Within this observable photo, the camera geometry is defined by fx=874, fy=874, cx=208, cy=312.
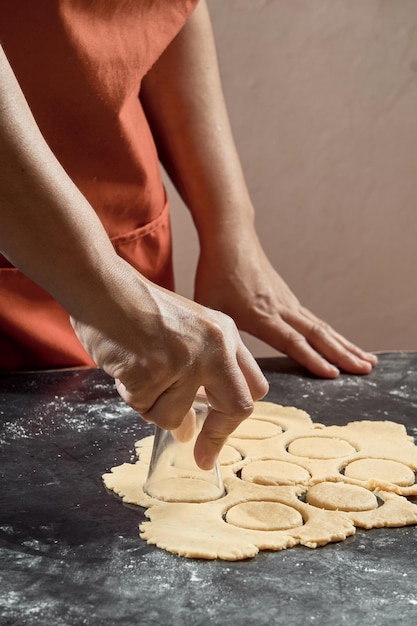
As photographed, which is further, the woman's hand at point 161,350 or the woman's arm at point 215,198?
the woman's arm at point 215,198

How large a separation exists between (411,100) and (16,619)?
2.61 m

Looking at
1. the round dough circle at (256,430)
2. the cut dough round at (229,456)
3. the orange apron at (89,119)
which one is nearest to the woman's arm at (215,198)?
the orange apron at (89,119)

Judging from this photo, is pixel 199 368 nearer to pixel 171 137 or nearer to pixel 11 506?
pixel 11 506

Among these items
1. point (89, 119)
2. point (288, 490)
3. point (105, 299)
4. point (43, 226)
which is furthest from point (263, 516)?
point (89, 119)

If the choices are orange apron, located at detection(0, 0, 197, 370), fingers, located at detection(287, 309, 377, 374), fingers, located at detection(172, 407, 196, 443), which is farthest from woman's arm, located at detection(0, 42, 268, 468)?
fingers, located at detection(287, 309, 377, 374)

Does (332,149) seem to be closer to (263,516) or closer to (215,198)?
(215,198)

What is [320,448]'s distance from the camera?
51.8 inches

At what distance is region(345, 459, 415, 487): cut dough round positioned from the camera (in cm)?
118

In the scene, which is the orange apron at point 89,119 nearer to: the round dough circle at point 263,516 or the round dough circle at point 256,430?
the round dough circle at point 256,430

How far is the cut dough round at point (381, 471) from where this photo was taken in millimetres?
1184

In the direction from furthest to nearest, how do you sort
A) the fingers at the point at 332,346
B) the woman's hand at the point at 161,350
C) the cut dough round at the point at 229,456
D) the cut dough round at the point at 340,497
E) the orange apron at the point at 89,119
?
the fingers at the point at 332,346
the orange apron at the point at 89,119
the cut dough round at the point at 229,456
the cut dough round at the point at 340,497
the woman's hand at the point at 161,350

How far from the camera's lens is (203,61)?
1954 mm

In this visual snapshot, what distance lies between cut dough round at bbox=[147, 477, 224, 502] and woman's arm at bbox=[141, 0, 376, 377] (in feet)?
2.37

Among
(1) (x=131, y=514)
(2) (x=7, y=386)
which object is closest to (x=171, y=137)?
(2) (x=7, y=386)
